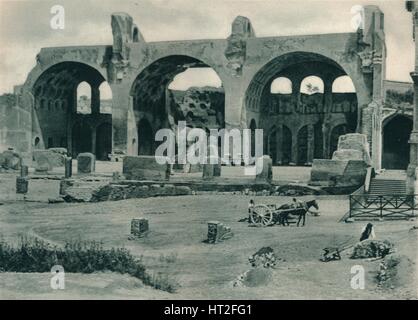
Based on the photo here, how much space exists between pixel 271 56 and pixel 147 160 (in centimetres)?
1110

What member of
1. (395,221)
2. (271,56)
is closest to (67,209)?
(395,221)

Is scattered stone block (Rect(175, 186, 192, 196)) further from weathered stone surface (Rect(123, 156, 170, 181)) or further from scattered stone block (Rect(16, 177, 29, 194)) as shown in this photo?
scattered stone block (Rect(16, 177, 29, 194))

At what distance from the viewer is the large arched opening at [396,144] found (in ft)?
106

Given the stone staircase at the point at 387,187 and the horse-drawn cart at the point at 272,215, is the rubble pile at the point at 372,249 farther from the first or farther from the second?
the stone staircase at the point at 387,187

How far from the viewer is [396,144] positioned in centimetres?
3272

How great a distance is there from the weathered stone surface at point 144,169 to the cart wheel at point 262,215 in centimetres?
590

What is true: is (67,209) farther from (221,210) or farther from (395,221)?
(395,221)

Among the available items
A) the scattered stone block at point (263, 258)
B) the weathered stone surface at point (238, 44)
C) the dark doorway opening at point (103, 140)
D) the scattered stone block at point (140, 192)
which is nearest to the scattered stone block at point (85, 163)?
the scattered stone block at point (140, 192)

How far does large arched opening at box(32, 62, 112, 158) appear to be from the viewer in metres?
35.6

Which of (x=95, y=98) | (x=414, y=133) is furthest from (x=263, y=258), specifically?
(x=95, y=98)

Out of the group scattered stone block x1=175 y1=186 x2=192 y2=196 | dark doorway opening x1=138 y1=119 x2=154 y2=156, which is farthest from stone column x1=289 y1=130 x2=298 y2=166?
scattered stone block x1=175 y1=186 x2=192 y2=196

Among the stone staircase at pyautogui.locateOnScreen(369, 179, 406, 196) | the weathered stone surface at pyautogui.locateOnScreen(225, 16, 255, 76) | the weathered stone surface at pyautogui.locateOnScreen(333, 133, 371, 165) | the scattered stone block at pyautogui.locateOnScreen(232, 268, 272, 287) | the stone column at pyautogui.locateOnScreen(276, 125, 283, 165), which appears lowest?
the scattered stone block at pyautogui.locateOnScreen(232, 268, 272, 287)

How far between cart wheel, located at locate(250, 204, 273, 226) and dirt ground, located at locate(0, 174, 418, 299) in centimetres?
29
